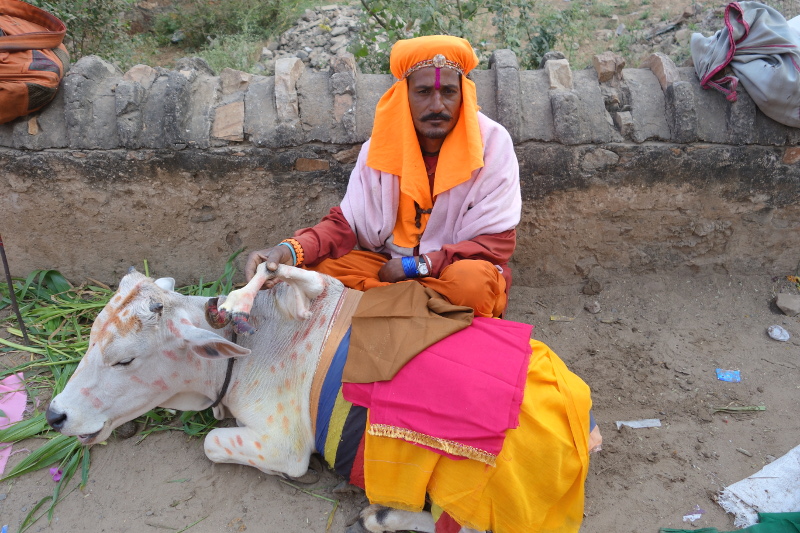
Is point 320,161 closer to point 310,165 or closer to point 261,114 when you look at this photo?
point 310,165

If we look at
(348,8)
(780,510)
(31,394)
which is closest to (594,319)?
(780,510)

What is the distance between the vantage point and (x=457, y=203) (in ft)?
9.74

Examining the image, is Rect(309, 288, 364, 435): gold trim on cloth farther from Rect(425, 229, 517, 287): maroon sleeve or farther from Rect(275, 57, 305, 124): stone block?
Rect(275, 57, 305, 124): stone block

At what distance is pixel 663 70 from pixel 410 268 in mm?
2150

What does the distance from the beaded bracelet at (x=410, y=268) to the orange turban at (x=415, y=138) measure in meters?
0.26

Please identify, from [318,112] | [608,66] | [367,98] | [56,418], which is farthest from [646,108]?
[56,418]

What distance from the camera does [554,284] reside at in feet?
13.0

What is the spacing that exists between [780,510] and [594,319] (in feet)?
4.89

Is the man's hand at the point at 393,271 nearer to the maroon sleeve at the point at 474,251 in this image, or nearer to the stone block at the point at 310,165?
the maroon sleeve at the point at 474,251

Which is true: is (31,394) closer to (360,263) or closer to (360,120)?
(360,263)

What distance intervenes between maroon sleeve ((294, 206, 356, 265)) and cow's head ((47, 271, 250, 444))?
0.62 metres

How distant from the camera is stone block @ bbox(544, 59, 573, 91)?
360 centimetres

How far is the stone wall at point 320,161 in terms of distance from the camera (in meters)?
3.47

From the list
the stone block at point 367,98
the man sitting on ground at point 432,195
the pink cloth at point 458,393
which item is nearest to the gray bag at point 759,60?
the man sitting on ground at point 432,195
